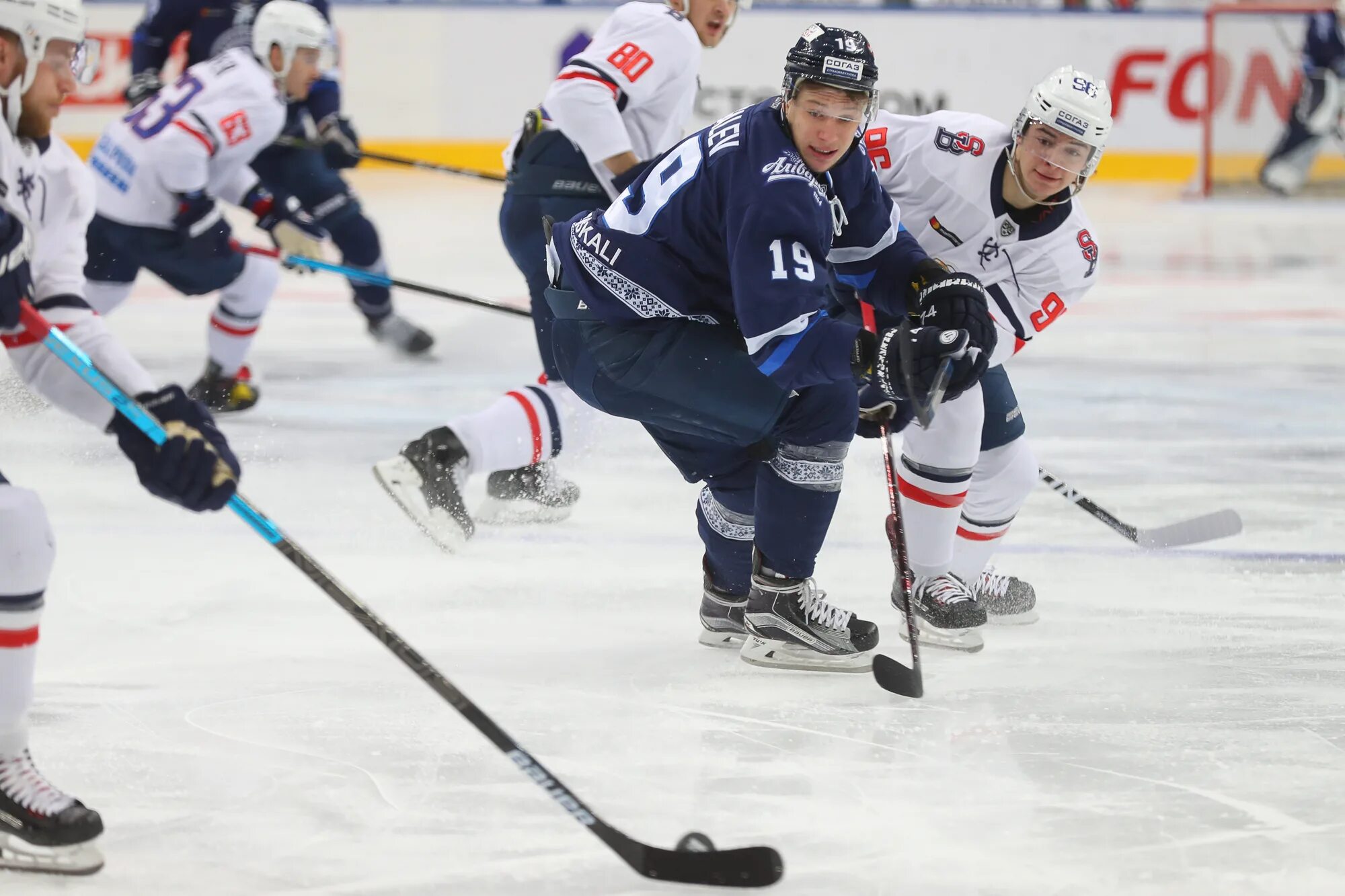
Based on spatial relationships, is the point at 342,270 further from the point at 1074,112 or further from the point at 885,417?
the point at 1074,112

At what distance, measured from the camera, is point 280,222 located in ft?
15.7

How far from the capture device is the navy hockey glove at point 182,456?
1861mm

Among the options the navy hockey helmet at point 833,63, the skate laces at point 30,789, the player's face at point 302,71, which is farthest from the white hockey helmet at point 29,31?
the player's face at point 302,71

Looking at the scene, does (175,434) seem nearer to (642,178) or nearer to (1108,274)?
(642,178)

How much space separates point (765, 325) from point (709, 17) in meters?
1.37

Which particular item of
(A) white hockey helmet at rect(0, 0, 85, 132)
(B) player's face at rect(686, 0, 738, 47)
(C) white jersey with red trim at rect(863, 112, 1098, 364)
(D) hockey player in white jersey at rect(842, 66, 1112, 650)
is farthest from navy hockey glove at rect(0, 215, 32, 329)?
(B) player's face at rect(686, 0, 738, 47)

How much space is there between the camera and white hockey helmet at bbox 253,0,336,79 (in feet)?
15.7

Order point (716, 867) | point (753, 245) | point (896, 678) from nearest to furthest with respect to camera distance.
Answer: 1. point (716, 867)
2. point (753, 245)
3. point (896, 678)

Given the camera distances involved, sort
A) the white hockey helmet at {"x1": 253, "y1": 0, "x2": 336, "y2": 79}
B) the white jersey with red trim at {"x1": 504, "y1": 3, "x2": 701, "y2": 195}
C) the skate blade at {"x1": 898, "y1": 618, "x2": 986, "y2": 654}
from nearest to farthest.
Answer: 1. the skate blade at {"x1": 898, "y1": 618, "x2": 986, "y2": 654}
2. the white jersey with red trim at {"x1": 504, "y1": 3, "x2": 701, "y2": 195}
3. the white hockey helmet at {"x1": 253, "y1": 0, "x2": 336, "y2": 79}

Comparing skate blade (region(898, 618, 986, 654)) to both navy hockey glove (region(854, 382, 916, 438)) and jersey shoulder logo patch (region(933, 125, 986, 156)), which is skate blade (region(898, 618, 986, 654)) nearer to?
navy hockey glove (region(854, 382, 916, 438))

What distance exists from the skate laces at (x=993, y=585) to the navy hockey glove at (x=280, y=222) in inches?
101

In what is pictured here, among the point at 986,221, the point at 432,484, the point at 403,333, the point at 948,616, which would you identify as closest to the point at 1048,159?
the point at 986,221

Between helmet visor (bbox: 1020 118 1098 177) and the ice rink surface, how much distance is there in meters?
0.75

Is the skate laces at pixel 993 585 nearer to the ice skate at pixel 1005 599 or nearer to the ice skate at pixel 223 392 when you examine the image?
the ice skate at pixel 1005 599
